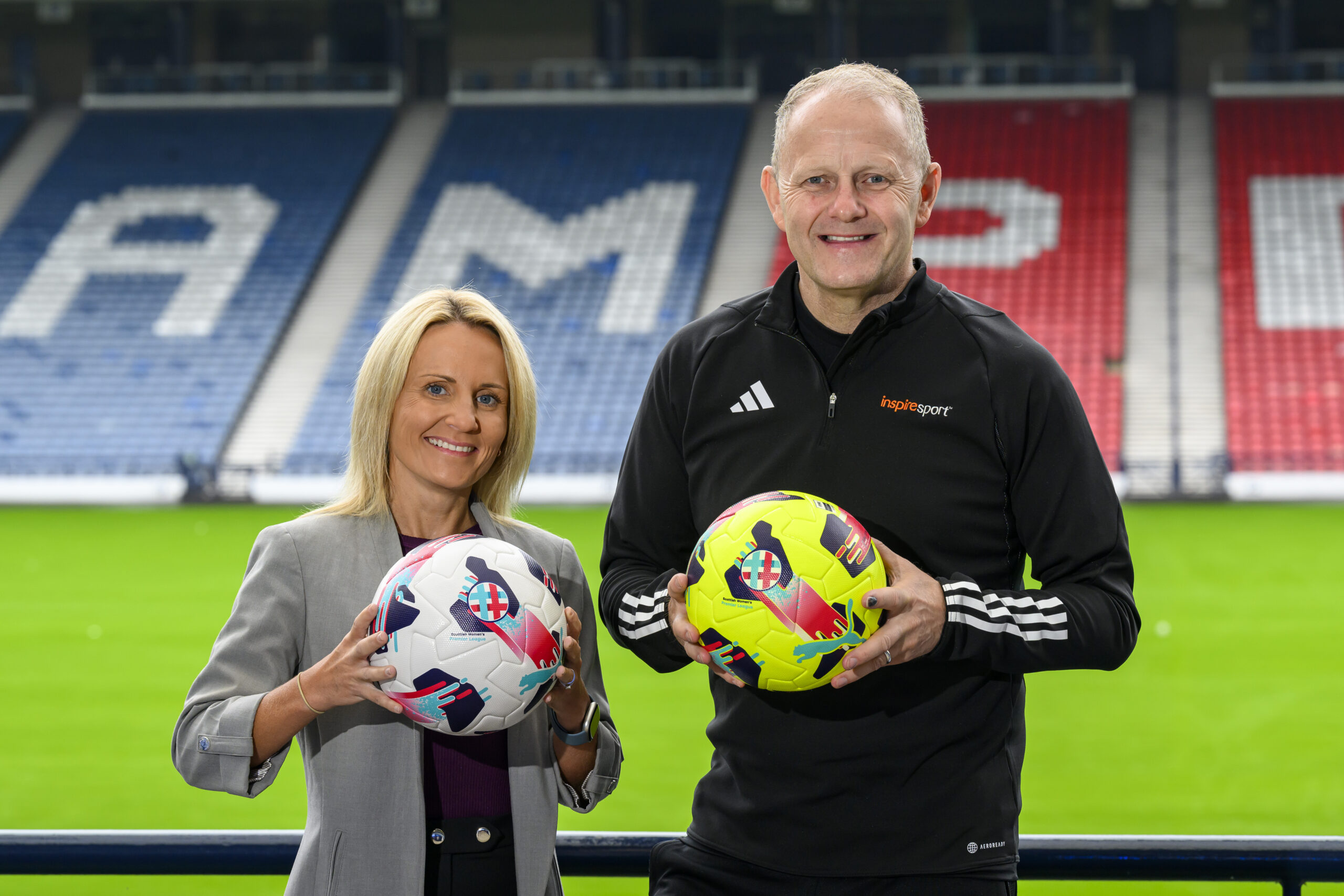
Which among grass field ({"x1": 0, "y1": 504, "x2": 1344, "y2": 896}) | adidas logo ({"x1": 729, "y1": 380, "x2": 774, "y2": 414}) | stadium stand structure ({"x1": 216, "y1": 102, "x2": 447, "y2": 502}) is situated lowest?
stadium stand structure ({"x1": 216, "y1": 102, "x2": 447, "y2": 502})

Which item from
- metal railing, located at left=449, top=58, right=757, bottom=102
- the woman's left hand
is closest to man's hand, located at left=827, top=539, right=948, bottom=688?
the woman's left hand

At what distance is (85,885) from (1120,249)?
874 inches

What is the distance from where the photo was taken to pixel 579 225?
25.8 meters

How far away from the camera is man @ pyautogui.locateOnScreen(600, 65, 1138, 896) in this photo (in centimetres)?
217

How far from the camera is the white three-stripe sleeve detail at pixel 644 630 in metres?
2.34

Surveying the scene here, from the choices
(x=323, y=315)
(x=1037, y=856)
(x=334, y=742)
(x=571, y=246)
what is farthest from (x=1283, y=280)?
(x=334, y=742)

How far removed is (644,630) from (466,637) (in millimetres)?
339

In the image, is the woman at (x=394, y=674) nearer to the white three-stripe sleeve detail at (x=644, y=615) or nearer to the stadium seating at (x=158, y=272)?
the white three-stripe sleeve detail at (x=644, y=615)

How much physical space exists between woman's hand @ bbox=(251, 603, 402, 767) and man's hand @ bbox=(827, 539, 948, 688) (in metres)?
0.73

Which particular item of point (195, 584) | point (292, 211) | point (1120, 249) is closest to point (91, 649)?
point (195, 584)

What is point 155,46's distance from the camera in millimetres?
29281

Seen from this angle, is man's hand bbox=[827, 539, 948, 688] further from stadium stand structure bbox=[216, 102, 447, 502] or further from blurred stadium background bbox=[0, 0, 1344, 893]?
stadium stand structure bbox=[216, 102, 447, 502]

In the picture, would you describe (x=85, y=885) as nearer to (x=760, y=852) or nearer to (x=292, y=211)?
(x=760, y=852)

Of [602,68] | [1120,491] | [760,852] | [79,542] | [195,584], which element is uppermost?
[760,852]
